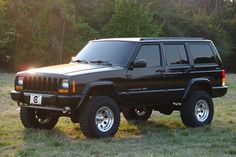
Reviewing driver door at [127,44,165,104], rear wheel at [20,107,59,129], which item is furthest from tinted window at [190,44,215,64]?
rear wheel at [20,107,59,129]

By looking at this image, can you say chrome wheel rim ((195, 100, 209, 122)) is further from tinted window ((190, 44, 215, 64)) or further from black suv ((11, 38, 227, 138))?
tinted window ((190, 44, 215, 64))

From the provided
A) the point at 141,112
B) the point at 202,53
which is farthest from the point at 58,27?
the point at 202,53

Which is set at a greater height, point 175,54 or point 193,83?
point 175,54

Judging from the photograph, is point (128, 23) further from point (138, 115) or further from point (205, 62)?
point (205, 62)

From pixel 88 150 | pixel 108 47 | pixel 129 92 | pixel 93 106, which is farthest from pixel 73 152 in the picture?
pixel 108 47

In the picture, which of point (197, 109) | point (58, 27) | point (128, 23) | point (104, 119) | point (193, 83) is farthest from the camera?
point (128, 23)

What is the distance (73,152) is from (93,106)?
62.4 inches

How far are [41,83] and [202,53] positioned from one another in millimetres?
4121

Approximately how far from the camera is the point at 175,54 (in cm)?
1203

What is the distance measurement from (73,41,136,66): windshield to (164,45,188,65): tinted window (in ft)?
3.23

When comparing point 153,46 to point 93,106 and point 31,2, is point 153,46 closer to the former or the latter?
point 93,106

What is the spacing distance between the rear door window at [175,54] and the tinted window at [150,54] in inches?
11.1

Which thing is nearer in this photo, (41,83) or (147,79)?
(41,83)

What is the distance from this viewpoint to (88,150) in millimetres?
9008
